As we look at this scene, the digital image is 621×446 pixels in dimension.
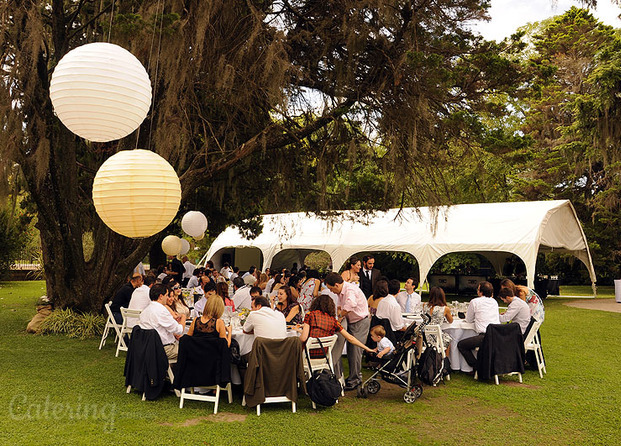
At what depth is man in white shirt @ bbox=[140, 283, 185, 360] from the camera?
5480 millimetres

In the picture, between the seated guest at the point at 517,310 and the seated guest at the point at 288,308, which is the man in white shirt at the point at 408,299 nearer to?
the seated guest at the point at 517,310

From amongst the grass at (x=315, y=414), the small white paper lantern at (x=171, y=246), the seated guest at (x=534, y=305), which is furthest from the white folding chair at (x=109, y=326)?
the seated guest at (x=534, y=305)

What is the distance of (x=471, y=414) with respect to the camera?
5.14 m

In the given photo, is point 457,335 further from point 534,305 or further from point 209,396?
point 209,396

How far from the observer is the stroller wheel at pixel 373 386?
228 inches

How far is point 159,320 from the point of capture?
5.48 m

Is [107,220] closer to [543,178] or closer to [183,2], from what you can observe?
[183,2]

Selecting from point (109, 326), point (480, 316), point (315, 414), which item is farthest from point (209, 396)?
point (109, 326)

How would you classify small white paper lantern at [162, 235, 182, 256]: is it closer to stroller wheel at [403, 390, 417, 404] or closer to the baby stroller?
the baby stroller

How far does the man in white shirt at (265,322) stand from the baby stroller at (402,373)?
48.6 inches

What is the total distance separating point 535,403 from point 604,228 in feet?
63.6

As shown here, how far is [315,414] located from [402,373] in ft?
4.21

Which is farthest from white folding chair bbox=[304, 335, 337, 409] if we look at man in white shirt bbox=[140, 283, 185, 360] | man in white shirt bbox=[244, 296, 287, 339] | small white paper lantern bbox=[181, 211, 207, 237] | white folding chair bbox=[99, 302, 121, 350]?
small white paper lantern bbox=[181, 211, 207, 237]

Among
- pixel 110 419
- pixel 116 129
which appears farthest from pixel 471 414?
pixel 116 129
